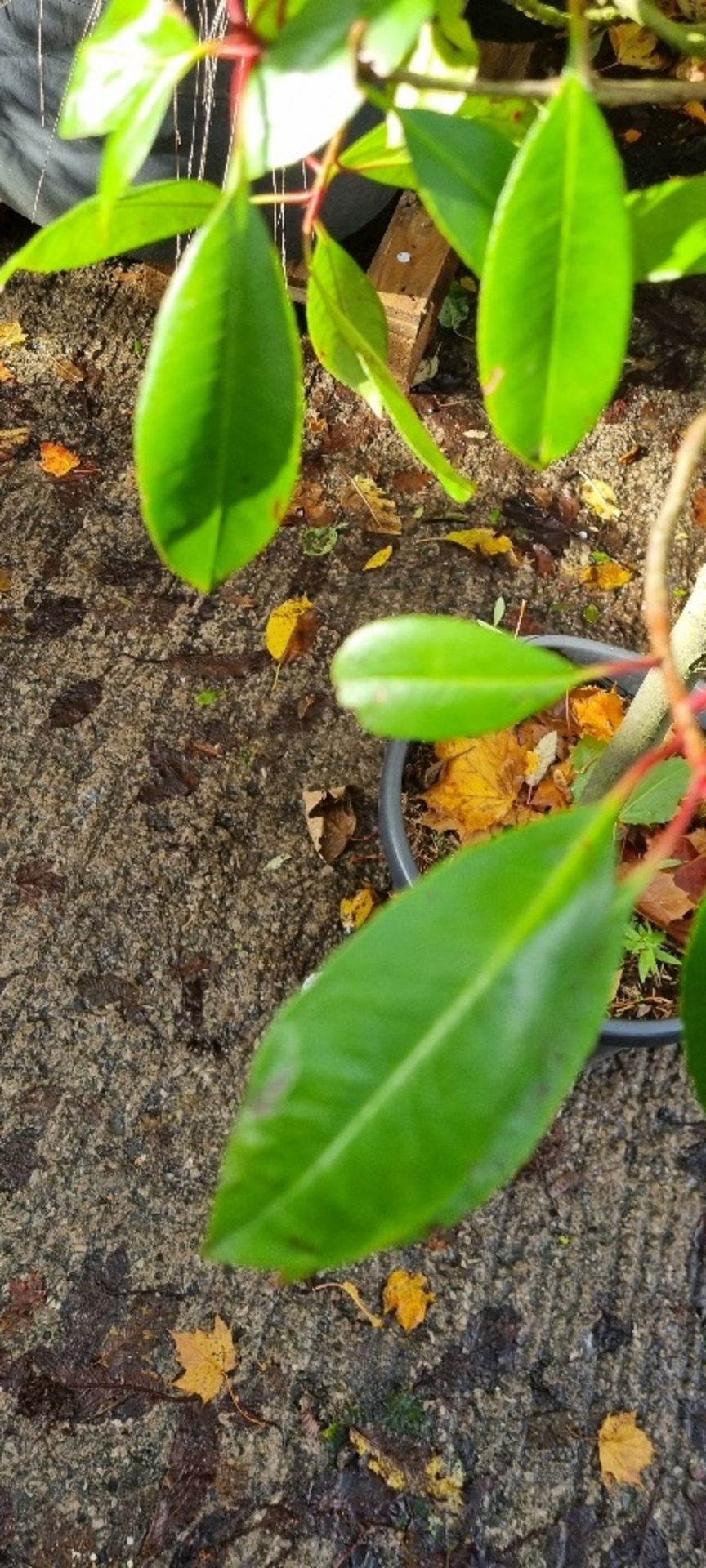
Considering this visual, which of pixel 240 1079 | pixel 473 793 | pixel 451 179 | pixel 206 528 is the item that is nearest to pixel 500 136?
pixel 451 179

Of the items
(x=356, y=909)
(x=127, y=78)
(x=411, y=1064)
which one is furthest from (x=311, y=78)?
(x=356, y=909)

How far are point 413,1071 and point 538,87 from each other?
14.2 inches

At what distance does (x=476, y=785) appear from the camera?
55.8 inches

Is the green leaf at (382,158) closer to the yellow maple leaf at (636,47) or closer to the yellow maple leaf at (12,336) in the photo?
the yellow maple leaf at (12,336)

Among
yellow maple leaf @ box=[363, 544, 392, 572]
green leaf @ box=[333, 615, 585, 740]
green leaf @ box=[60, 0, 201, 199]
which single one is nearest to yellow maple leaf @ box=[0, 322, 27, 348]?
yellow maple leaf @ box=[363, 544, 392, 572]

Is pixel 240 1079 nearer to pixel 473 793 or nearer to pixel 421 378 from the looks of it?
pixel 473 793

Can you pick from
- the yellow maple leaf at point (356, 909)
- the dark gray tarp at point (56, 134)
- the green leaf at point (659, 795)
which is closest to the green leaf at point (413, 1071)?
the green leaf at point (659, 795)

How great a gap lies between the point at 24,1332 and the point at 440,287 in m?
1.66

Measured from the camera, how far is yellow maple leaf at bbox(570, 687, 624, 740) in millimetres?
1479

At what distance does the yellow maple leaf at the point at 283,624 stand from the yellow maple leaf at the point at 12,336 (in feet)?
2.34

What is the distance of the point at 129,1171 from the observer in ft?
4.74

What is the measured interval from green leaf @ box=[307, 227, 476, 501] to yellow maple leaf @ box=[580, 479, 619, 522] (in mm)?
1391

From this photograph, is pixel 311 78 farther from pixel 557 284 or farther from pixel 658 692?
pixel 658 692

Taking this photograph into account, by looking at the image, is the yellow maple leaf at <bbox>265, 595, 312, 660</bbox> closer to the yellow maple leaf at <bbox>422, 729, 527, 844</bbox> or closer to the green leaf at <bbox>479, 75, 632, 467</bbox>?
the yellow maple leaf at <bbox>422, 729, 527, 844</bbox>
